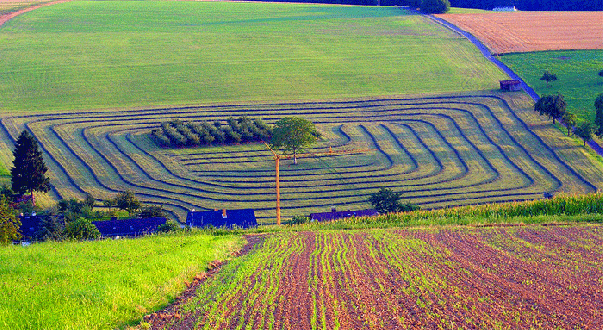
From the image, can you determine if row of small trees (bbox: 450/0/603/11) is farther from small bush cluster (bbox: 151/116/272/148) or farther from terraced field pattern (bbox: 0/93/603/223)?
small bush cluster (bbox: 151/116/272/148)

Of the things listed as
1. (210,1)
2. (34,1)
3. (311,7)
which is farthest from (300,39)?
(34,1)

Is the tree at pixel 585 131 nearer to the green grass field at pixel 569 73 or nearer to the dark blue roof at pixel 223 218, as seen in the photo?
the green grass field at pixel 569 73

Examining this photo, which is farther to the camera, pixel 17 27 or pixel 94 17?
pixel 94 17

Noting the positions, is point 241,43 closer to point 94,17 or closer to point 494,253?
point 94,17

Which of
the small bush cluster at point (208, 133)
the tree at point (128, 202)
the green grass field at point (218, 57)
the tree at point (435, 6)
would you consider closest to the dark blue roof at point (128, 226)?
the tree at point (128, 202)

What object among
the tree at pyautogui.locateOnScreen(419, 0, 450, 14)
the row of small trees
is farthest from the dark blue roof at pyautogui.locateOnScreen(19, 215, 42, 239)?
the row of small trees

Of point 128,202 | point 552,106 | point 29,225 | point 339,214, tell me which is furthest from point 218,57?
point 29,225
